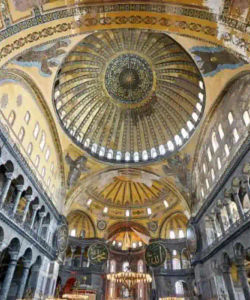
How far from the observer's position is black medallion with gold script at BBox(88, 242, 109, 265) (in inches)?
882

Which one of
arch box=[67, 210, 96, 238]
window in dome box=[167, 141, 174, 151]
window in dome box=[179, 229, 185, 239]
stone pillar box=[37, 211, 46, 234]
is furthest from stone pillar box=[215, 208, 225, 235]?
arch box=[67, 210, 96, 238]

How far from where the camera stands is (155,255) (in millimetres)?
22016

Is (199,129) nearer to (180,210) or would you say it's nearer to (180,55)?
(180,55)

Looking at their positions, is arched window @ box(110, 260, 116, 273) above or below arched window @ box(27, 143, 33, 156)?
below

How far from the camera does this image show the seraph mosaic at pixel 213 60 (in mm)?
12003

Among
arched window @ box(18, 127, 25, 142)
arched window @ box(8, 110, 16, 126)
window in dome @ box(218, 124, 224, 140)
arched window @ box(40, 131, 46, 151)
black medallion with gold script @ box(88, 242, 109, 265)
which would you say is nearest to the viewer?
arched window @ box(8, 110, 16, 126)

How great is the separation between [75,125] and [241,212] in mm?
15620

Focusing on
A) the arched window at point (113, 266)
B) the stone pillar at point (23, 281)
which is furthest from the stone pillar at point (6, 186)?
the arched window at point (113, 266)

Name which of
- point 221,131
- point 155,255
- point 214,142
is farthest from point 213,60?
point 155,255

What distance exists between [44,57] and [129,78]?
9.61m

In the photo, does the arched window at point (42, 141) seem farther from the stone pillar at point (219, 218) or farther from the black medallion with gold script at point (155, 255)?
the black medallion with gold script at point (155, 255)

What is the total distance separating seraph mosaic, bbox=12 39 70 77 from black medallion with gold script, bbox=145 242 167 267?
61.6 feet

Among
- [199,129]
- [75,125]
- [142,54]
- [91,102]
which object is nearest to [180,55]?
[142,54]

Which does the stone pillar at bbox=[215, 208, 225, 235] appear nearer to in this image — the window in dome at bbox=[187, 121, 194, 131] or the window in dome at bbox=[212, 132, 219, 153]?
the window in dome at bbox=[212, 132, 219, 153]
